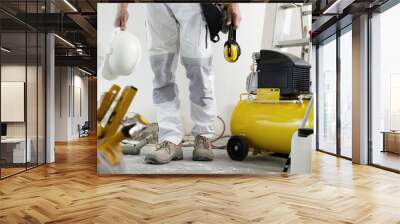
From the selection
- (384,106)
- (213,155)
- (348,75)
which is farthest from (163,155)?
(348,75)

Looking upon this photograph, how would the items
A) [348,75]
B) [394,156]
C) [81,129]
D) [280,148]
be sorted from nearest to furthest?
1. [280,148]
2. [394,156]
3. [348,75]
4. [81,129]

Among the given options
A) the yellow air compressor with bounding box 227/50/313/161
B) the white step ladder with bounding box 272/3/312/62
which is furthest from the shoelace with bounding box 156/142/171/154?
the white step ladder with bounding box 272/3/312/62

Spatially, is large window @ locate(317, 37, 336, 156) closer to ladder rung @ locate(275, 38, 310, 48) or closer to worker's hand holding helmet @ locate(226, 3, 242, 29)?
ladder rung @ locate(275, 38, 310, 48)

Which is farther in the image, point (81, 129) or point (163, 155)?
point (81, 129)

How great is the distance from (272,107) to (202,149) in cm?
94

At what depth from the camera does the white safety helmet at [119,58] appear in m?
4.30

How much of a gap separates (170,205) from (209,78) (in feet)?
5.72

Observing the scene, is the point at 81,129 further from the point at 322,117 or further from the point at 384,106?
the point at 384,106

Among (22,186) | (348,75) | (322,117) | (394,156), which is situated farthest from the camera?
(322,117)

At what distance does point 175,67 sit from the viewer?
438 centimetres

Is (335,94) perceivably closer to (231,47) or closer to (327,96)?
(327,96)

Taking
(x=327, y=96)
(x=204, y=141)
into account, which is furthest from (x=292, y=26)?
(x=327, y=96)

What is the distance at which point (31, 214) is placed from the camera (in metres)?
2.88

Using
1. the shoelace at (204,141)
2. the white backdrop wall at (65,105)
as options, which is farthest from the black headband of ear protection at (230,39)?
the white backdrop wall at (65,105)
